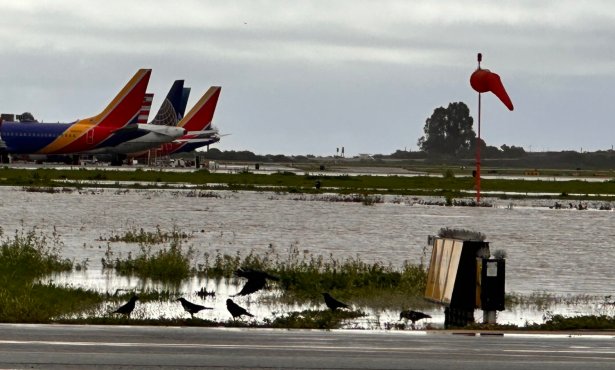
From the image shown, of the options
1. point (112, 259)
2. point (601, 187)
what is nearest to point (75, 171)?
point (601, 187)

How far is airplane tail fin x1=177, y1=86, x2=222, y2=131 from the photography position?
176 meters

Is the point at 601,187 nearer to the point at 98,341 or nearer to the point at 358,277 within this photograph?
the point at 358,277

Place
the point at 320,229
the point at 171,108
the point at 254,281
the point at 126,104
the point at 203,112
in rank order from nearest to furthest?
the point at 254,281 → the point at 320,229 → the point at 126,104 → the point at 171,108 → the point at 203,112

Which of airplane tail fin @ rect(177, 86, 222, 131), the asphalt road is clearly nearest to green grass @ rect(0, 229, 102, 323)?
the asphalt road

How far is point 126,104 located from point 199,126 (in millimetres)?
30426

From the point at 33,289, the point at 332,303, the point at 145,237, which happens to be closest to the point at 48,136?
the point at 145,237

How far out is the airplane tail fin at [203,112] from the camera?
17599cm

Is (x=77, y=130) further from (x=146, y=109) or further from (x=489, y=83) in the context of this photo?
(x=489, y=83)

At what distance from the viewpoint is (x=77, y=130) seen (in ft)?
473

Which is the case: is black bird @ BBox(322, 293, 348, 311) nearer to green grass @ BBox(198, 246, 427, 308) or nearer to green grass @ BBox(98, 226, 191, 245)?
green grass @ BBox(198, 246, 427, 308)

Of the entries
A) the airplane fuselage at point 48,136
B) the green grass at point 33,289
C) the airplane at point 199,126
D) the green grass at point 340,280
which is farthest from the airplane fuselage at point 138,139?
the green grass at point 340,280

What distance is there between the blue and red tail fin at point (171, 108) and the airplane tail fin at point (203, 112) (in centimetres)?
267

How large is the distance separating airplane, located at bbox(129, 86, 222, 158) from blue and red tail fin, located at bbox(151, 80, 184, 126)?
2660 millimetres

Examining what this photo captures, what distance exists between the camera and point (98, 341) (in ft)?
67.8
